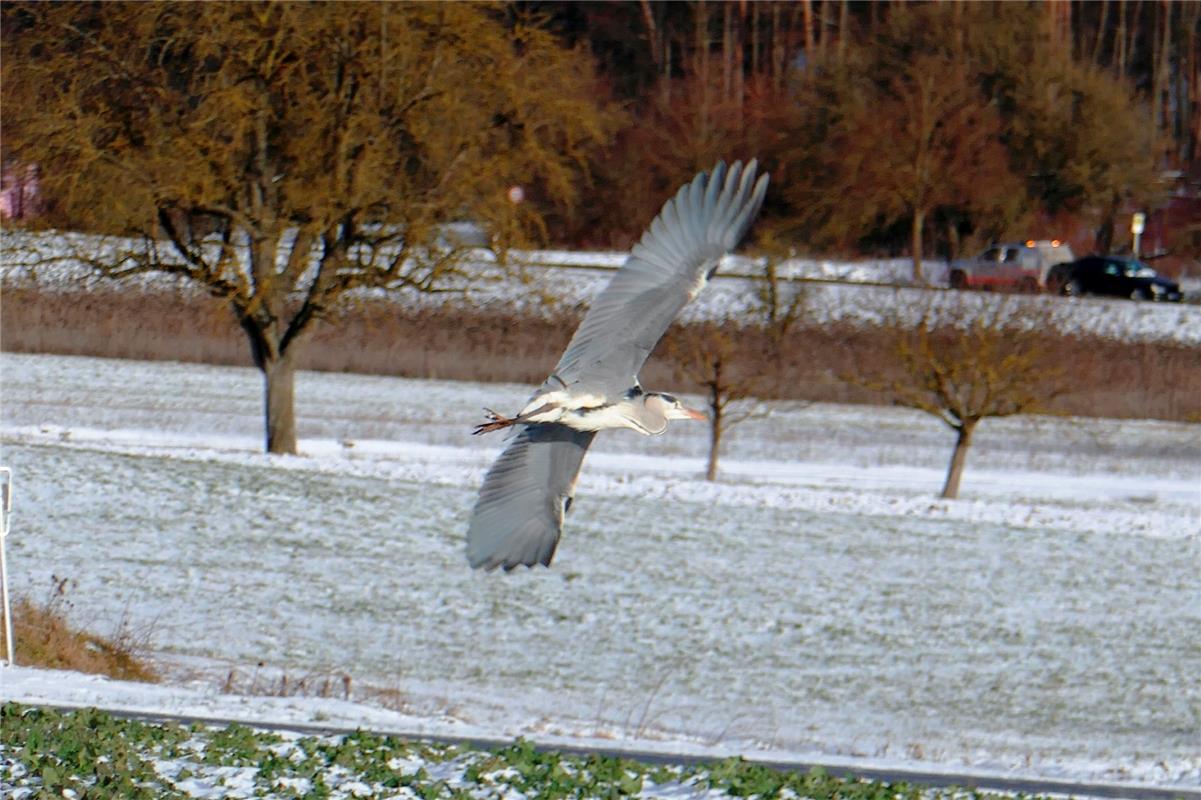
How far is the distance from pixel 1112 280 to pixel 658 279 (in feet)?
112

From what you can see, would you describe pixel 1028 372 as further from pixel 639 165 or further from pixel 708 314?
pixel 639 165

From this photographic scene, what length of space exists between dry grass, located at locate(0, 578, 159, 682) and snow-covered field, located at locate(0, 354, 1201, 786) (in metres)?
0.45

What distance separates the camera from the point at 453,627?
16.2m

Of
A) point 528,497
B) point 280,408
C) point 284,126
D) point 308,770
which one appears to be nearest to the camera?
point 528,497

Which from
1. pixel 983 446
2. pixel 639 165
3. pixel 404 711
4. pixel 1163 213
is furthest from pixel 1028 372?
pixel 1163 213

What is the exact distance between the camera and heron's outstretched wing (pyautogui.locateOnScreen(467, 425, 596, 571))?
6.67 m

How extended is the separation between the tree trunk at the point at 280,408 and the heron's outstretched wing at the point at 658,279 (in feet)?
59.5

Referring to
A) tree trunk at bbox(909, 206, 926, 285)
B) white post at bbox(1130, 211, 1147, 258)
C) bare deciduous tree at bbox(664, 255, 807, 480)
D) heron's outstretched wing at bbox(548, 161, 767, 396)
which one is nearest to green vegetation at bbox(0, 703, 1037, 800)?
heron's outstretched wing at bbox(548, 161, 767, 396)

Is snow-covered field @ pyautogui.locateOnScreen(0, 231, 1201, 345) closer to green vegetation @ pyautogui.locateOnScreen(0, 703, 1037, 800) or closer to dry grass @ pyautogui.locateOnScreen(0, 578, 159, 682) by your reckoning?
dry grass @ pyautogui.locateOnScreen(0, 578, 159, 682)

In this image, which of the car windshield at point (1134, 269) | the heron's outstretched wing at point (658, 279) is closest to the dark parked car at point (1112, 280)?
the car windshield at point (1134, 269)

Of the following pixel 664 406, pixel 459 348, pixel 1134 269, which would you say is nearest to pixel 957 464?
pixel 459 348

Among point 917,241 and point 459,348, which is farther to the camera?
point 917,241

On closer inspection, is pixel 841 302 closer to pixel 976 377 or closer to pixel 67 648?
pixel 976 377

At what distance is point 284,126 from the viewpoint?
22562 millimetres
